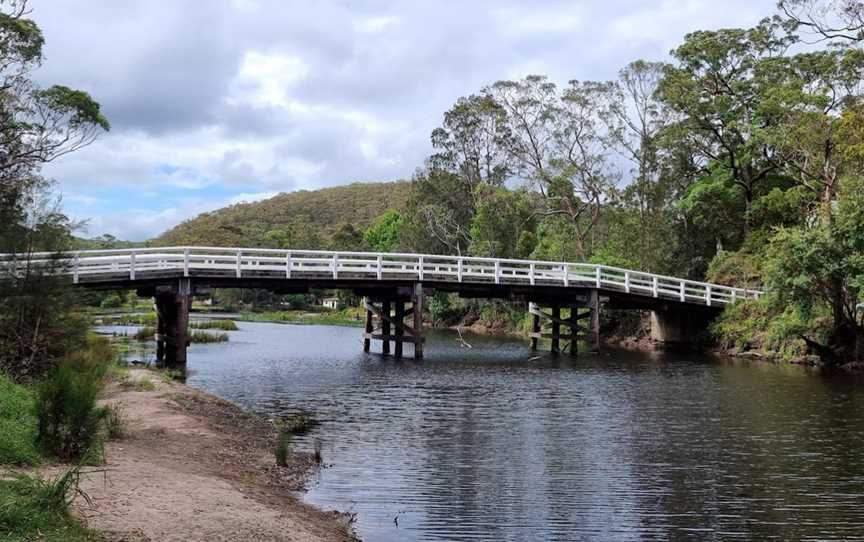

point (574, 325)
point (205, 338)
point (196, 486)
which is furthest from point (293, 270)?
point (196, 486)

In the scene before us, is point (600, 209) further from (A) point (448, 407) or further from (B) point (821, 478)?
(B) point (821, 478)

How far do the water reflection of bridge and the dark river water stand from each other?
330 cm

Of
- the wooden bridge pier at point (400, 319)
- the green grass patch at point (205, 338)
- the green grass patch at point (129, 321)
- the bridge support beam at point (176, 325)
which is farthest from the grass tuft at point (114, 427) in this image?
the green grass patch at point (129, 321)

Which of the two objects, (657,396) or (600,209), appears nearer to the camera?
(657,396)

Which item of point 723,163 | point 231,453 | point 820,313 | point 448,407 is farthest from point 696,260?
point 231,453

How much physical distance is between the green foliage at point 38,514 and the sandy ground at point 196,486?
307mm

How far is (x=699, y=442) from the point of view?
15.3 m

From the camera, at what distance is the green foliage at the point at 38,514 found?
6414mm

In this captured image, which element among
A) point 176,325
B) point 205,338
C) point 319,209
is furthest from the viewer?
point 319,209

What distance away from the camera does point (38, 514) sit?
6703mm

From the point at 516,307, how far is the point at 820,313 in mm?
28235

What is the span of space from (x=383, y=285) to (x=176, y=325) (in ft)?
28.7

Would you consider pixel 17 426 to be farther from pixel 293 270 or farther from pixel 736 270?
pixel 736 270

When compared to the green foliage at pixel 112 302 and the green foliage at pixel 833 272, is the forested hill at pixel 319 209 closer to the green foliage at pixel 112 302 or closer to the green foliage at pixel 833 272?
the green foliage at pixel 112 302
